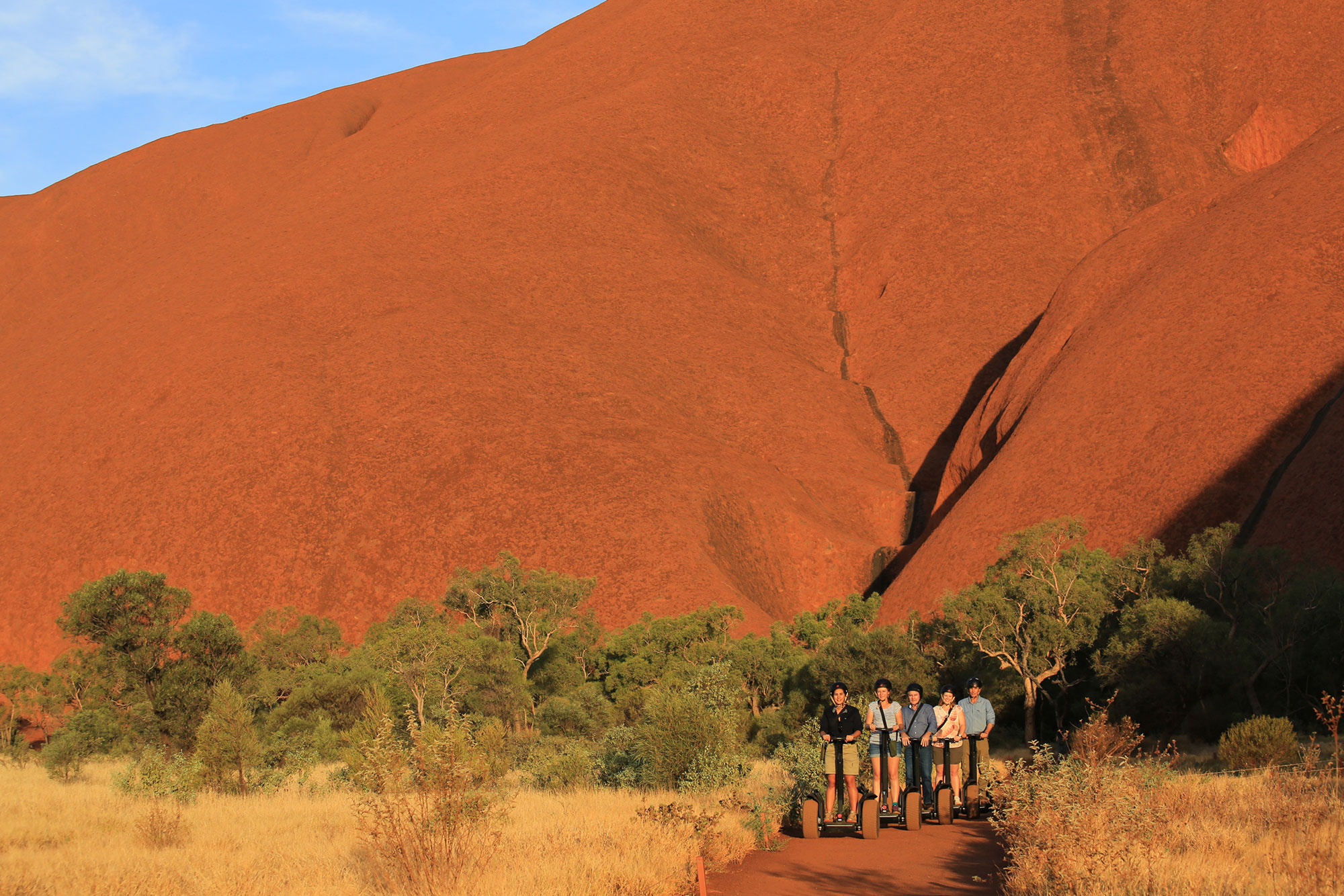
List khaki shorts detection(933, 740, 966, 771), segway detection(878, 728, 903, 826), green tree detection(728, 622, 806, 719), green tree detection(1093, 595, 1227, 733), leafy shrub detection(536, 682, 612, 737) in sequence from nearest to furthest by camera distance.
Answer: segway detection(878, 728, 903, 826) → khaki shorts detection(933, 740, 966, 771) → green tree detection(1093, 595, 1227, 733) → leafy shrub detection(536, 682, 612, 737) → green tree detection(728, 622, 806, 719)

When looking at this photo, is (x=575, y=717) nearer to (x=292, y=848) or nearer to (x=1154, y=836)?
(x=292, y=848)

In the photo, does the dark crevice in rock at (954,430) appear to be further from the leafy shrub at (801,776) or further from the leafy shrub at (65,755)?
the leafy shrub at (801,776)

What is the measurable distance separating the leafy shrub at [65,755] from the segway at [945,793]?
44.0 ft

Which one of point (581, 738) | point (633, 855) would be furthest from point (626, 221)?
point (633, 855)

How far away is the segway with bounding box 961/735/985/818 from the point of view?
11.0 metres

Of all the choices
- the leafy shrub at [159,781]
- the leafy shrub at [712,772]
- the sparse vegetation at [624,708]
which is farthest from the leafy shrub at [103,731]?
the leafy shrub at [712,772]

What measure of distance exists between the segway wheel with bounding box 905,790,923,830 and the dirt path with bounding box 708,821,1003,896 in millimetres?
80

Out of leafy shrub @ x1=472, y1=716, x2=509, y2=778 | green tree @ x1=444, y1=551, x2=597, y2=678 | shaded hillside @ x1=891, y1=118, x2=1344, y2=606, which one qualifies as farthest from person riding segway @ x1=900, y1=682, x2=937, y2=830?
green tree @ x1=444, y1=551, x2=597, y2=678

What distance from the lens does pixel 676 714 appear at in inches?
528

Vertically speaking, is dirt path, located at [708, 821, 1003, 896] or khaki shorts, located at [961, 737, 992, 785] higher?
khaki shorts, located at [961, 737, 992, 785]

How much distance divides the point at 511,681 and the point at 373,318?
28999 mm

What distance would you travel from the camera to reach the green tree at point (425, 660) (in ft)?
76.7

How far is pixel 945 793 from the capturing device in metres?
10.6

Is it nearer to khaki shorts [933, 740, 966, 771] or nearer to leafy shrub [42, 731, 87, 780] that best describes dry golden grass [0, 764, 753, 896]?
khaki shorts [933, 740, 966, 771]
